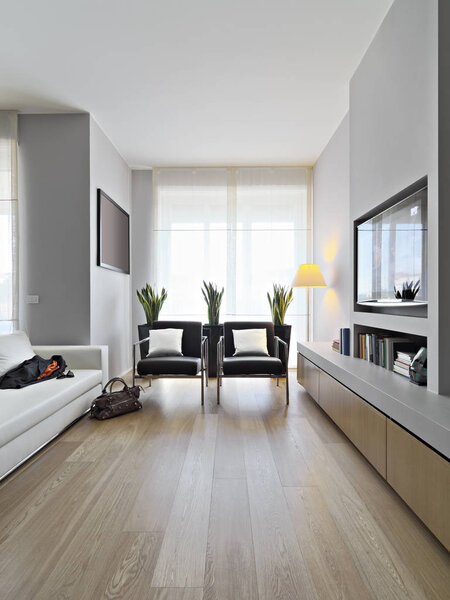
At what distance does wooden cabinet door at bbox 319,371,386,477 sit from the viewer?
2.20 m

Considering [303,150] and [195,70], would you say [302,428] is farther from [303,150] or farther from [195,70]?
[303,150]

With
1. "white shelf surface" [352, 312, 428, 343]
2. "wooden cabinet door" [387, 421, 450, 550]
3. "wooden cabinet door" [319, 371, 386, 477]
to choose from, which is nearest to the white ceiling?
"white shelf surface" [352, 312, 428, 343]

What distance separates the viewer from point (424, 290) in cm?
235

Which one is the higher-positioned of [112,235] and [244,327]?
[112,235]

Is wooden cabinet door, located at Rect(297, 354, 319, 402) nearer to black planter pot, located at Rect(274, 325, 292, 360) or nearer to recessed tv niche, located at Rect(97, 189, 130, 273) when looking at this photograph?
black planter pot, located at Rect(274, 325, 292, 360)

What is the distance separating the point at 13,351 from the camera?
337cm

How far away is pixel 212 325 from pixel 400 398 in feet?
11.7

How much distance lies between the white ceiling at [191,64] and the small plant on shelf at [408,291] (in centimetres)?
187

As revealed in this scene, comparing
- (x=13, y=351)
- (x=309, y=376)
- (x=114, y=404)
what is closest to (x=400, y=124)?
(x=309, y=376)

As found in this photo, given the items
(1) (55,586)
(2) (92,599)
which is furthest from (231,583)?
(1) (55,586)

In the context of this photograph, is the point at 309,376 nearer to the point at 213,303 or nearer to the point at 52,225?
the point at 213,303

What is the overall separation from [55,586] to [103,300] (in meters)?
3.61

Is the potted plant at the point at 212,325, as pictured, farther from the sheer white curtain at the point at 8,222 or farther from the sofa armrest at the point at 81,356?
the sheer white curtain at the point at 8,222

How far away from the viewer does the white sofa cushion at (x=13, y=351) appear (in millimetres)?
3236
